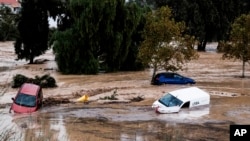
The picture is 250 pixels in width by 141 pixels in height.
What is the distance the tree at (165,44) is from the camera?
39656mm

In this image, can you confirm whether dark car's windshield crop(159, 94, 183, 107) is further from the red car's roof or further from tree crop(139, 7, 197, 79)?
tree crop(139, 7, 197, 79)

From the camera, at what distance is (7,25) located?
90.2 meters

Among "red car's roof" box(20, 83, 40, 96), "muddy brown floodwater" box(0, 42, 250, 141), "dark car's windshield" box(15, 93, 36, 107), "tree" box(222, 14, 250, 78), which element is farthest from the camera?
"tree" box(222, 14, 250, 78)

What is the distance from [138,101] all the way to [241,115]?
767 cm

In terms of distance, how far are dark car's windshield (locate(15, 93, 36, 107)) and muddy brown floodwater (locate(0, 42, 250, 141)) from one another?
2.18 ft

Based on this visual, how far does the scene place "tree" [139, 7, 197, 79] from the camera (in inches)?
1561

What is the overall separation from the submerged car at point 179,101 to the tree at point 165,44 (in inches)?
381

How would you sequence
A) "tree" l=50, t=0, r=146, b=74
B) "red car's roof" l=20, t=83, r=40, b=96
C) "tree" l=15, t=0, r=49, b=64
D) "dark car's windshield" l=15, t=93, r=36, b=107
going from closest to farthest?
"dark car's windshield" l=15, t=93, r=36, b=107
"red car's roof" l=20, t=83, r=40, b=96
"tree" l=50, t=0, r=146, b=74
"tree" l=15, t=0, r=49, b=64

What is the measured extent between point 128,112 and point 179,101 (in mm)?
3039

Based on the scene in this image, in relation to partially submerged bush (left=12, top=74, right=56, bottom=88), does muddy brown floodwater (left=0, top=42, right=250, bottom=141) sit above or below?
below

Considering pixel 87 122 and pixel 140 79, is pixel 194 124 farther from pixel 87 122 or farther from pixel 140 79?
pixel 140 79

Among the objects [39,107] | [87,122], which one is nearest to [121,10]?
[39,107]

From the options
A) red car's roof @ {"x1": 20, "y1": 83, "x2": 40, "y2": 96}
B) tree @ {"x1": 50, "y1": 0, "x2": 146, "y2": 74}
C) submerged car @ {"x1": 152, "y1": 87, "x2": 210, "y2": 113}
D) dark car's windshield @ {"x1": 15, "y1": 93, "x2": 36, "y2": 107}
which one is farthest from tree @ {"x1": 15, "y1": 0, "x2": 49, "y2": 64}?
submerged car @ {"x1": 152, "y1": 87, "x2": 210, "y2": 113}

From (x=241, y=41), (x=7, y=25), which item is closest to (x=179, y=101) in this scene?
(x=241, y=41)
